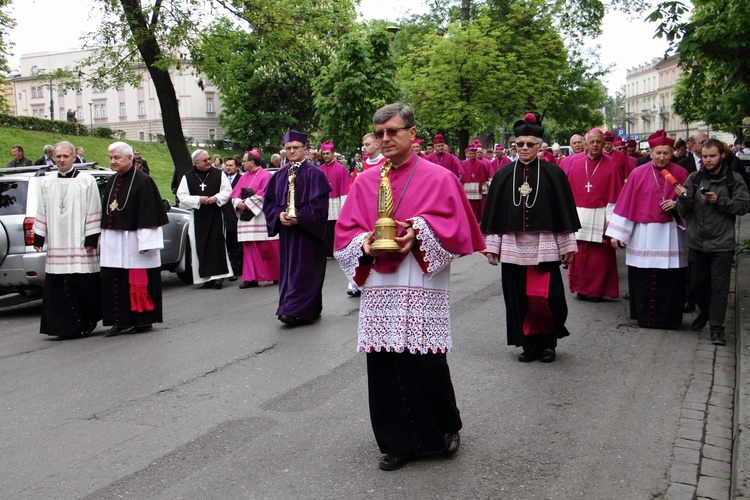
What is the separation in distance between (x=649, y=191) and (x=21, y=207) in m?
7.64

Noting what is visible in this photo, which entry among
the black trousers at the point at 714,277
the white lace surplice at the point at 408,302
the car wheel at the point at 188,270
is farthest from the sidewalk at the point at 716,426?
the car wheel at the point at 188,270

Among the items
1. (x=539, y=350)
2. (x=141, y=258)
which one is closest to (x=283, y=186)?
(x=141, y=258)

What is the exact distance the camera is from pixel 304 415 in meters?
5.98

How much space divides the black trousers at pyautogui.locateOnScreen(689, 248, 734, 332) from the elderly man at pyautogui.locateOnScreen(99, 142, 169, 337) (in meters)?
5.62

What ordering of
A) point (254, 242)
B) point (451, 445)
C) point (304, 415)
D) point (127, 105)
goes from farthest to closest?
point (127, 105) < point (254, 242) < point (304, 415) < point (451, 445)

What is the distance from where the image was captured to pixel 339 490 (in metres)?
4.61

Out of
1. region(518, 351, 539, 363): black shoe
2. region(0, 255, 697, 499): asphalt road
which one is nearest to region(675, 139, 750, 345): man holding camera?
region(0, 255, 697, 499): asphalt road

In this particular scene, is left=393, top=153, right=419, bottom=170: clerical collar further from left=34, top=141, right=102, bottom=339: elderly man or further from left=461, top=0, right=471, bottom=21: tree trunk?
left=461, top=0, right=471, bottom=21: tree trunk

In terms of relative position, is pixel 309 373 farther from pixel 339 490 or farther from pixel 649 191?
pixel 649 191

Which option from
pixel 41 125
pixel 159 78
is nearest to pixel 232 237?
pixel 159 78

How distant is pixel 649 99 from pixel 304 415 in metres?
131

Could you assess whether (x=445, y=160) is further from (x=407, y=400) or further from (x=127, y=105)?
(x=127, y=105)

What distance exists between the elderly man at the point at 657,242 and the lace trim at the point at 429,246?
484 centimetres

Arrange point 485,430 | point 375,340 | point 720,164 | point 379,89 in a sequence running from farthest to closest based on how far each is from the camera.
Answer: point 379,89 < point 720,164 < point 485,430 < point 375,340
